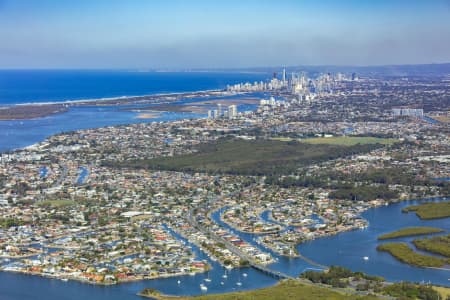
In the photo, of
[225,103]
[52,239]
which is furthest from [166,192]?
[225,103]

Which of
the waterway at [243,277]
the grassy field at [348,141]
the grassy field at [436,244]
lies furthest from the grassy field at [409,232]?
the grassy field at [348,141]

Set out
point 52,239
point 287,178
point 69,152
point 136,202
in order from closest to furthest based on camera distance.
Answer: point 52,239 < point 136,202 < point 287,178 < point 69,152

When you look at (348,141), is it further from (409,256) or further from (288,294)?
(288,294)

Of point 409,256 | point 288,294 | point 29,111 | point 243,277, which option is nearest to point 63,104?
point 29,111

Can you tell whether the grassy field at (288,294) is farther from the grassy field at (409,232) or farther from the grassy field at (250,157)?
the grassy field at (250,157)

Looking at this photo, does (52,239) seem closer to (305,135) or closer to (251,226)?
(251,226)

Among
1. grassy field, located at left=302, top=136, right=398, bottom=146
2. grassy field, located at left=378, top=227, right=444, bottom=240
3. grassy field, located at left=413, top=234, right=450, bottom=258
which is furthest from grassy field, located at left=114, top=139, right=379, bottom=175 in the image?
grassy field, located at left=413, top=234, right=450, bottom=258
